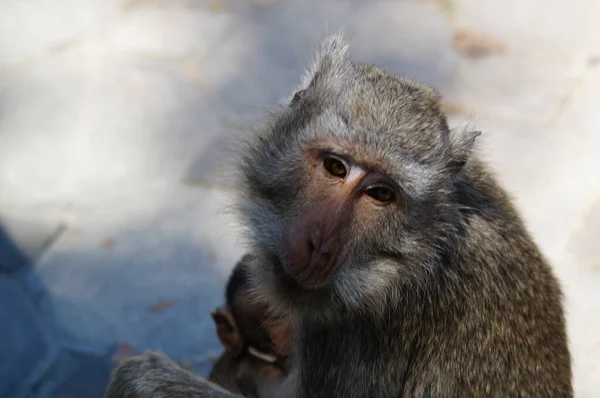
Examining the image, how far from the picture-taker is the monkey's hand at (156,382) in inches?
124

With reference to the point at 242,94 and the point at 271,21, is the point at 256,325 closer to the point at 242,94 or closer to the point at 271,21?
the point at 242,94

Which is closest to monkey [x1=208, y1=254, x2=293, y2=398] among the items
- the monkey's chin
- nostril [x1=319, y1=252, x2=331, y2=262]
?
the monkey's chin

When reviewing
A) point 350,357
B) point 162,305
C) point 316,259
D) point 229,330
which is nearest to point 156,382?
point 229,330

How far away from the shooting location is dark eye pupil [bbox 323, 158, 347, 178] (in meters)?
2.71

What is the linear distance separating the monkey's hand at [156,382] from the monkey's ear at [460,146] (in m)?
1.11

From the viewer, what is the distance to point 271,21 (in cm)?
644

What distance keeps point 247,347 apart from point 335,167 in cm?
110

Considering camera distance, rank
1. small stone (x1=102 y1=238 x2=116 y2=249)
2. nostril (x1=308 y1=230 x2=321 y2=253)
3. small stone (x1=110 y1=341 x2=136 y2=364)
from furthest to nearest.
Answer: small stone (x1=102 y1=238 x2=116 y2=249)
small stone (x1=110 y1=341 x2=136 y2=364)
nostril (x1=308 y1=230 x2=321 y2=253)

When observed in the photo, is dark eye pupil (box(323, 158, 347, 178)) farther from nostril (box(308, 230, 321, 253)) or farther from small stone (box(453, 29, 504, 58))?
small stone (box(453, 29, 504, 58))

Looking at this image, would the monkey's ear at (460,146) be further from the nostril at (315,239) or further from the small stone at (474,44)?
the small stone at (474,44)

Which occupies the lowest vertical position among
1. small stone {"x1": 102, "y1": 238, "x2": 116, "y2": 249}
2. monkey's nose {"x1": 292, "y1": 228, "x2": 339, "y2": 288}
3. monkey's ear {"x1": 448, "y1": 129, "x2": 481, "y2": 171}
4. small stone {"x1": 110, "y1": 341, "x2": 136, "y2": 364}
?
small stone {"x1": 110, "y1": 341, "x2": 136, "y2": 364}

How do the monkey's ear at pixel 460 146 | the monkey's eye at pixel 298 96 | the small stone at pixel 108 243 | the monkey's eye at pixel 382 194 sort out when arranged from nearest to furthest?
the monkey's eye at pixel 382 194
the monkey's ear at pixel 460 146
the monkey's eye at pixel 298 96
the small stone at pixel 108 243

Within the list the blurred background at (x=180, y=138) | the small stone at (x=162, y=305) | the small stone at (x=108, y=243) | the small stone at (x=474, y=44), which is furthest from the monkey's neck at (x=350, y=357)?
the small stone at (x=474, y=44)

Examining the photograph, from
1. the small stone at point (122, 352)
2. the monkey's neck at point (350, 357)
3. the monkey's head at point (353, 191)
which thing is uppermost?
the monkey's head at point (353, 191)
